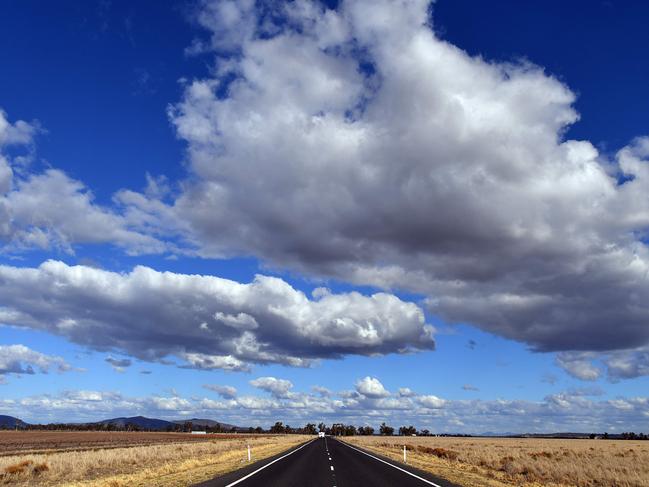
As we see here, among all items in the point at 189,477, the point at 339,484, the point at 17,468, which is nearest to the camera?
the point at 339,484

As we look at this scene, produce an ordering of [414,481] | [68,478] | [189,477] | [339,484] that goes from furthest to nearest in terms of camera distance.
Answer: [68,478]
[189,477]
[414,481]
[339,484]

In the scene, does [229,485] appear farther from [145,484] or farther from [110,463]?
[110,463]

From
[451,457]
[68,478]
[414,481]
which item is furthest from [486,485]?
[451,457]

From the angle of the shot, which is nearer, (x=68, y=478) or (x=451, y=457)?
(x=68, y=478)

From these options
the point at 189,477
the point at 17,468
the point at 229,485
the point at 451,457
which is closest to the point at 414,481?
the point at 229,485

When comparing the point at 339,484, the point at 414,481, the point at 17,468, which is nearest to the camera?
the point at 339,484

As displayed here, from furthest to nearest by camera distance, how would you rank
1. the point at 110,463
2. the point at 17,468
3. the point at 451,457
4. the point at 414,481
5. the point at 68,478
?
1. the point at 451,457
2. the point at 110,463
3. the point at 17,468
4. the point at 68,478
5. the point at 414,481

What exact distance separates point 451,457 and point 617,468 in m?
14.2

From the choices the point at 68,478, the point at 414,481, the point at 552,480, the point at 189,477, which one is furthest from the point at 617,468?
the point at 68,478

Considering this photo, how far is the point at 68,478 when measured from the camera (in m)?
27.3

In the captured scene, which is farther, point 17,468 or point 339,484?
point 17,468

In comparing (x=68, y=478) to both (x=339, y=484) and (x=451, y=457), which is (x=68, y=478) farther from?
(x=451, y=457)

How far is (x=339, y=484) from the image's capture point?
1989 centimetres

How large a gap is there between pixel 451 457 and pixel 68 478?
28141 mm
